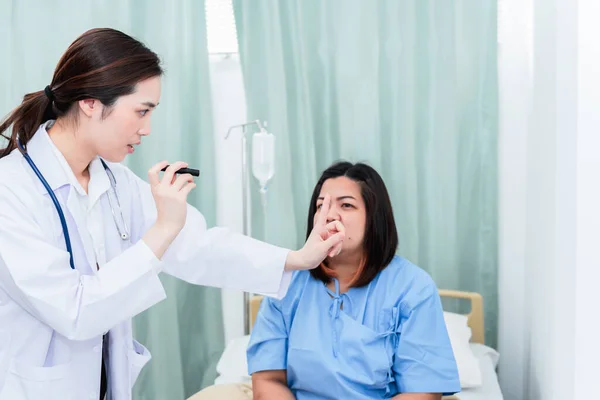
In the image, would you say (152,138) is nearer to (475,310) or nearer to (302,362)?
(302,362)

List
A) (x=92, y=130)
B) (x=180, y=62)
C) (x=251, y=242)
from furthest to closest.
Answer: (x=180, y=62), (x=251, y=242), (x=92, y=130)

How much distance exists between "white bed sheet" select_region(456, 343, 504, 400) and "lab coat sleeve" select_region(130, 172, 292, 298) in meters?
0.83

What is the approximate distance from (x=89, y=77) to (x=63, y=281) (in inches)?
16.4

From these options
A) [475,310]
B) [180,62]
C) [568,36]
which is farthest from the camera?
[180,62]

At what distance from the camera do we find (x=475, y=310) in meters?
2.47

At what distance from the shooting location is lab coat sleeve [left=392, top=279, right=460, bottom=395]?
68.4 inches

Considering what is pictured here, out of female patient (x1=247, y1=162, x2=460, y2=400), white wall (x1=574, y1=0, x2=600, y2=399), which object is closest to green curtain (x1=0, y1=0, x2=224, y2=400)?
female patient (x1=247, y1=162, x2=460, y2=400)

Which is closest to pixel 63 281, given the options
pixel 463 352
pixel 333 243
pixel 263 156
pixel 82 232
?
pixel 82 232

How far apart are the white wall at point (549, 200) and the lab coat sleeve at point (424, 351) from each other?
0.27 metres

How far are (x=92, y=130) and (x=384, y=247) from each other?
89cm

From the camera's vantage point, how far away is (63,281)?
1264 millimetres

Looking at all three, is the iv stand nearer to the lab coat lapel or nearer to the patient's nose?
the patient's nose

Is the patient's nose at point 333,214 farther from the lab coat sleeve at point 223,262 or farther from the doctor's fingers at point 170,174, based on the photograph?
the doctor's fingers at point 170,174

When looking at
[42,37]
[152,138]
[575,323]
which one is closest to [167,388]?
[152,138]
